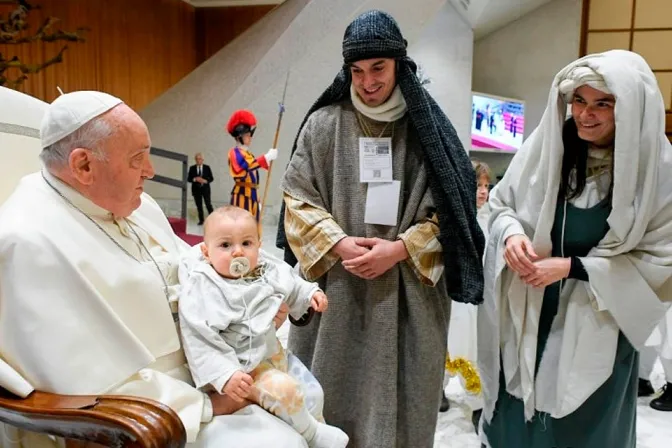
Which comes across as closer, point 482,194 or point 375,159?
point 375,159

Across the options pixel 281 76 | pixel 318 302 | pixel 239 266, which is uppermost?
pixel 281 76

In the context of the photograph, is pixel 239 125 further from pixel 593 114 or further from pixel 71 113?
pixel 71 113

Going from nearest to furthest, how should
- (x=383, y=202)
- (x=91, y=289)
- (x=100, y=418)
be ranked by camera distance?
(x=100, y=418) → (x=91, y=289) → (x=383, y=202)

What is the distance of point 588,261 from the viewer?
155 centimetres

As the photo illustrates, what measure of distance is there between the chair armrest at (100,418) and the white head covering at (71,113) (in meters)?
0.47

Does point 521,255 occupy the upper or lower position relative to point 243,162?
lower

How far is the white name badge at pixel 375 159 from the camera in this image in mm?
1606

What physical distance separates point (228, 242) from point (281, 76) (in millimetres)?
5471

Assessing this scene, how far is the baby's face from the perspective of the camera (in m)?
1.23

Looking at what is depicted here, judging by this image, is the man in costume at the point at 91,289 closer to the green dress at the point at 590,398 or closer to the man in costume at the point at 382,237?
the man in costume at the point at 382,237

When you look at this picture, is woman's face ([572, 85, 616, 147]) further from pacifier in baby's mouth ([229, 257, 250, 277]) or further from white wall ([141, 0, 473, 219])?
white wall ([141, 0, 473, 219])

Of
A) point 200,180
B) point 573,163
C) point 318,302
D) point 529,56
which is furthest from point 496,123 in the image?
Answer: point 318,302

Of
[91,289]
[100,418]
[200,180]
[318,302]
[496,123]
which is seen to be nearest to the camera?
[100,418]

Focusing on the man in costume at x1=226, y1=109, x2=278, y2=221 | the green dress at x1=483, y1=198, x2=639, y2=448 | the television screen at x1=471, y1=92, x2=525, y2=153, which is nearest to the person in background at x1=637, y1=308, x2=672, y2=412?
the green dress at x1=483, y1=198, x2=639, y2=448
